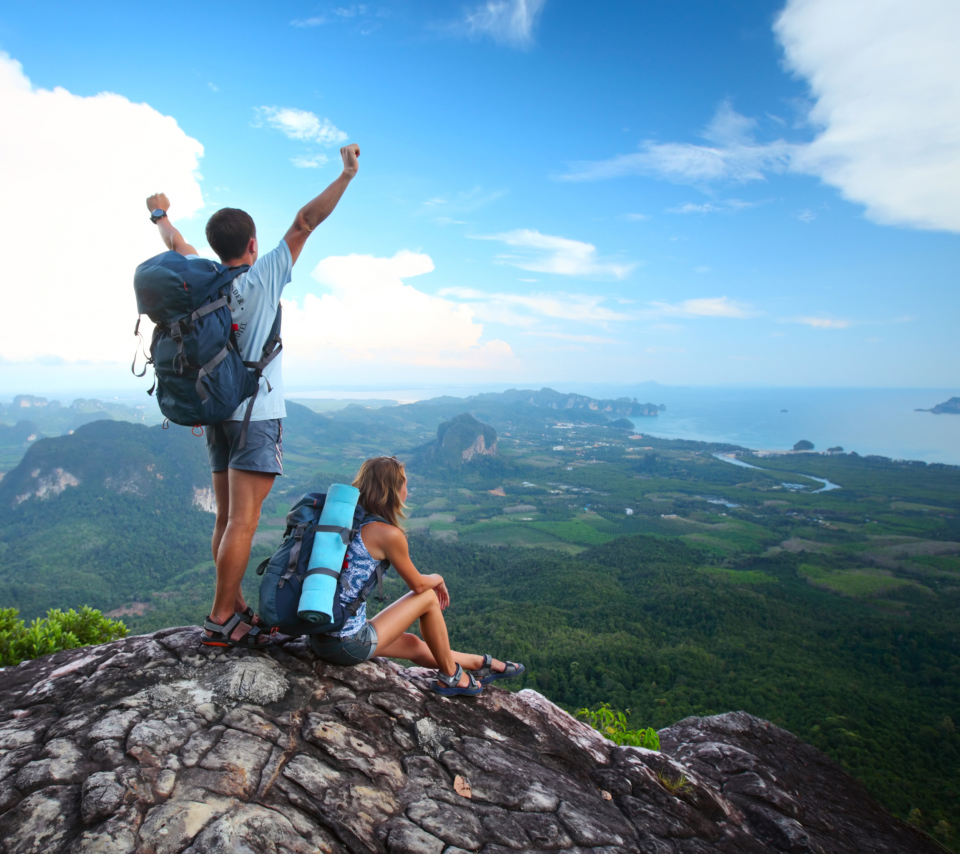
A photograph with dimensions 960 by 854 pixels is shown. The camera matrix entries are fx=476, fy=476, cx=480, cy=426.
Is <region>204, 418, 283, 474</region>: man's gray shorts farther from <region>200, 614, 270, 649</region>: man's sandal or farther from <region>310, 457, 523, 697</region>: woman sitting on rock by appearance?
<region>200, 614, 270, 649</region>: man's sandal

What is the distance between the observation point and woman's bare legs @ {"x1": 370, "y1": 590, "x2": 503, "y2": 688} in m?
3.71

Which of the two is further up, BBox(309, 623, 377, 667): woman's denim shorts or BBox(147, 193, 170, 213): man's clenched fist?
BBox(147, 193, 170, 213): man's clenched fist

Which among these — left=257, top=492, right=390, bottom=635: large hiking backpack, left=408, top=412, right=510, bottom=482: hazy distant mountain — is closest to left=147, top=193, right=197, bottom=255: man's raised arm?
left=257, top=492, right=390, bottom=635: large hiking backpack

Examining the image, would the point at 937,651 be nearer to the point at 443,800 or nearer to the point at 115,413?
the point at 443,800

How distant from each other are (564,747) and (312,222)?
15.0 ft

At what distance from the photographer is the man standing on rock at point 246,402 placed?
3.17 metres

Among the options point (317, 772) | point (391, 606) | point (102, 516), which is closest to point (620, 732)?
point (391, 606)

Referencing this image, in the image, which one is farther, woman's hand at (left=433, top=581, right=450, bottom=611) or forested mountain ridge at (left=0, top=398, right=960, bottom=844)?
forested mountain ridge at (left=0, top=398, right=960, bottom=844)

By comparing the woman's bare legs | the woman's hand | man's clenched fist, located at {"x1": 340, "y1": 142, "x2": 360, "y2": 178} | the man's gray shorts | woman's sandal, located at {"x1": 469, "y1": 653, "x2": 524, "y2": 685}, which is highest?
man's clenched fist, located at {"x1": 340, "y1": 142, "x2": 360, "y2": 178}

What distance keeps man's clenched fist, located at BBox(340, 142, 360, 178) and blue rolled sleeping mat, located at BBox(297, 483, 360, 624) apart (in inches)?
87.7

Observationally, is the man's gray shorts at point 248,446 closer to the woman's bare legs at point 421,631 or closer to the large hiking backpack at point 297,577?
the large hiking backpack at point 297,577

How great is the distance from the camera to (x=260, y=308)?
3160 millimetres

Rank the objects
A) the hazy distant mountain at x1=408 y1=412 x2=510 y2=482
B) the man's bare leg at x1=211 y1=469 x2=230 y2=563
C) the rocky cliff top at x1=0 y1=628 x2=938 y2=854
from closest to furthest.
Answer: the rocky cliff top at x1=0 y1=628 x2=938 y2=854 → the man's bare leg at x1=211 y1=469 x2=230 y2=563 → the hazy distant mountain at x1=408 y1=412 x2=510 y2=482

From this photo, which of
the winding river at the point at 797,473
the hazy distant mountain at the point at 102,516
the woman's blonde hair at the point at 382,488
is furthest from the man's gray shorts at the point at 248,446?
the winding river at the point at 797,473
